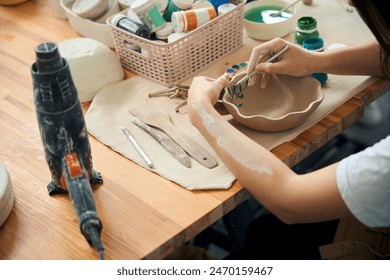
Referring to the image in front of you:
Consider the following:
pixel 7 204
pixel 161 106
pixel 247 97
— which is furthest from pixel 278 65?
pixel 7 204

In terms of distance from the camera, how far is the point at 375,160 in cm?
93

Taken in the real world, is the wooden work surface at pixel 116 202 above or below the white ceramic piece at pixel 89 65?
below

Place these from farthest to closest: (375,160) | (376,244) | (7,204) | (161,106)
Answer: (161,106)
(376,244)
(7,204)
(375,160)

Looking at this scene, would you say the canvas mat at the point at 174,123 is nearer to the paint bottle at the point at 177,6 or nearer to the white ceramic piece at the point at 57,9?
the paint bottle at the point at 177,6

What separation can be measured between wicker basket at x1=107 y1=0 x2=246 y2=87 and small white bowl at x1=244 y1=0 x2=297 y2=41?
1.8 inches

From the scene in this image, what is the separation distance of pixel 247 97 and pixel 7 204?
0.61 metres

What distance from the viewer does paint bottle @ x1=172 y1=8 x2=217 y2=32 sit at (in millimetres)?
1433

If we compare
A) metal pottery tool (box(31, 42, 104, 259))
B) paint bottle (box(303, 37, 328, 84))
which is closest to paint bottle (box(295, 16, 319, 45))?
paint bottle (box(303, 37, 328, 84))

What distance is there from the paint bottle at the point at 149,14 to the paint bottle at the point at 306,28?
1.19ft

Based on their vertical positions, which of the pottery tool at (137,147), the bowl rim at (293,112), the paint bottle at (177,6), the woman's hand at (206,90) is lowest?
the pottery tool at (137,147)

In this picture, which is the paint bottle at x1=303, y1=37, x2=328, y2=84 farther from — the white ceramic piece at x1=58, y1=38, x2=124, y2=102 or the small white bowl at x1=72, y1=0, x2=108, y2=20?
the small white bowl at x1=72, y1=0, x2=108, y2=20

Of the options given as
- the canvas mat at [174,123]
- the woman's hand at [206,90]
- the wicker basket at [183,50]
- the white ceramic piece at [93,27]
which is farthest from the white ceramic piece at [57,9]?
the woman's hand at [206,90]

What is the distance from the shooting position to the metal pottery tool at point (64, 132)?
95 cm

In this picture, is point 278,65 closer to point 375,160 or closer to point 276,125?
point 276,125
